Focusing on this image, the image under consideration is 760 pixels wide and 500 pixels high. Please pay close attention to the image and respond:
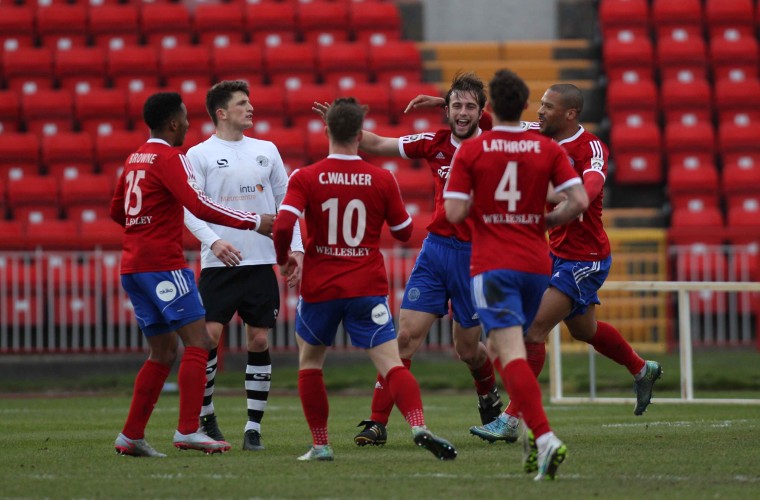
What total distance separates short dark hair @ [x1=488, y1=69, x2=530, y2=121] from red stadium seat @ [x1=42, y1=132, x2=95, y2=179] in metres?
12.6

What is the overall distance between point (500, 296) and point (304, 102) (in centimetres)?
1276

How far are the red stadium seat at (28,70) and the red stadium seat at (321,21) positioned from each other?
4.04 m

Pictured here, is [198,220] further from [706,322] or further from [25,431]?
[706,322]

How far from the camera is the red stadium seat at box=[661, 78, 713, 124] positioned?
743 inches

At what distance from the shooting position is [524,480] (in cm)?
618

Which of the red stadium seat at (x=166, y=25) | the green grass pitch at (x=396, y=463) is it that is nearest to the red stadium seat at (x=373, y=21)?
the red stadium seat at (x=166, y=25)

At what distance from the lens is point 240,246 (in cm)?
821

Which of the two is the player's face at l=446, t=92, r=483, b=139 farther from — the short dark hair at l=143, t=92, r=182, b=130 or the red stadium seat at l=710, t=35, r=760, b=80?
the red stadium seat at l=710, t=35, r=760, b=80

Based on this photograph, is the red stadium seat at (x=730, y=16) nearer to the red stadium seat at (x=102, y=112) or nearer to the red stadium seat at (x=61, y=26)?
the red stadium seat at (x=102, y=112)

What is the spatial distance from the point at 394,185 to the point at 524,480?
1.81 metres

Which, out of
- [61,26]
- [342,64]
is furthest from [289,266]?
[61,26]

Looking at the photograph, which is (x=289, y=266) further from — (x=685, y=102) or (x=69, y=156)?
(x=685, y=102)

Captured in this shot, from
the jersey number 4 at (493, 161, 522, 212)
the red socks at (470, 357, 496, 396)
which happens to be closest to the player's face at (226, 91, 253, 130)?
the red socks at (470, 357, 496, 396)

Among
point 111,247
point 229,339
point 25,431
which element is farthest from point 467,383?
point 25,431
